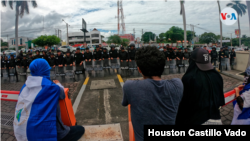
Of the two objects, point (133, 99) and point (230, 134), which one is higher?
point (133, 99)

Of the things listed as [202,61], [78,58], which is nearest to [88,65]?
[78,58]

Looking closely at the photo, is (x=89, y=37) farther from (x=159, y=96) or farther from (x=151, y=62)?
(x=159, y=96)

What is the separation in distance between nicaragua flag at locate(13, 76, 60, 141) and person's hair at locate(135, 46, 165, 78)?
150 cm

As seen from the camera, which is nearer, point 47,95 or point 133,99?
point 133,99

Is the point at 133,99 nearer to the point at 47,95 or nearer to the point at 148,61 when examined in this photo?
the point at 148,61

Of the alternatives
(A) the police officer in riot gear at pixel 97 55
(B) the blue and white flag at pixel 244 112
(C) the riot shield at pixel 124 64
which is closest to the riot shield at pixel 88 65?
(A) the police officer in riot gear at pixel 97 55

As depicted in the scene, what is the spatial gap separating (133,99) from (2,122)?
4.41 meters

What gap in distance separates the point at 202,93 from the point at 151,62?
83 cm

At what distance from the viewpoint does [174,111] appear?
5.27 ft

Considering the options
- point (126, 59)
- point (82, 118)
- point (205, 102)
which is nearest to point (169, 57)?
point (126, 59)

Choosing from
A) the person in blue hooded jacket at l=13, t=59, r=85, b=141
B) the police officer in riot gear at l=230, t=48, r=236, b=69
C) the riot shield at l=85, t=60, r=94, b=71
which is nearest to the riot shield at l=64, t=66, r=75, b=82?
the riot shield at l=85, t=60, r=94, b=71

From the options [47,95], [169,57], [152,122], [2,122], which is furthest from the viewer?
[169,57]

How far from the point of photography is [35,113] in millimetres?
2213

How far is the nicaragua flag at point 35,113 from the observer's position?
7.23ft
